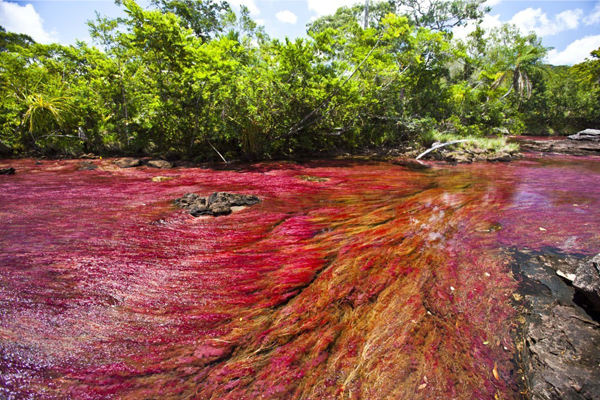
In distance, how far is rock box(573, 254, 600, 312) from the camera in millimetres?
1830

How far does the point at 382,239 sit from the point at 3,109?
44.0 feet

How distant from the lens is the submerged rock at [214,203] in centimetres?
386

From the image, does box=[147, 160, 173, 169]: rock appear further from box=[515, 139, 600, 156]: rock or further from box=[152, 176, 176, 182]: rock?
box=[515, 139, 600, 156]: rock

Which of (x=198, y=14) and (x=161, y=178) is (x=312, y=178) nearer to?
(x=161, y=178)

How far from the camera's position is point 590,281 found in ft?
6.27

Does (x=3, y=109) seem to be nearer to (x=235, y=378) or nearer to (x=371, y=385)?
(x=235, y=378)

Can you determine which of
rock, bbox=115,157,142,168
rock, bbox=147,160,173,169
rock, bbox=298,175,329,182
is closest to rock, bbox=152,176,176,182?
rock, bbox=147,160,173,169

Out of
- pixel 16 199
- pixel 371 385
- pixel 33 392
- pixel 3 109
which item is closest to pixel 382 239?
pixel 371 385

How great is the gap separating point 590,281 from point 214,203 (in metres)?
4.10

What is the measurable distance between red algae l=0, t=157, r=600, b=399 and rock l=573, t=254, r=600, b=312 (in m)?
0.49

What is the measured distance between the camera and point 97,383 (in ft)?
4.31

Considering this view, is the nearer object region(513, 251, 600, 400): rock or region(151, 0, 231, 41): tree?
region(513, 251, 600, 400): rock

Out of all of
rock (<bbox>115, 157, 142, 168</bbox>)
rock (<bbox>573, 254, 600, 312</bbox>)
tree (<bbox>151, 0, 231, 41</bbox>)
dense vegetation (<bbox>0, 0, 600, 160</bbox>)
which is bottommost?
rock (<bbox>573, 254, 600, 312</bbox>)

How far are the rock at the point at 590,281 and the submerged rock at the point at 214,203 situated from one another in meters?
3.83
